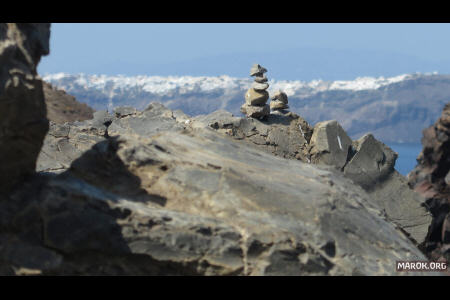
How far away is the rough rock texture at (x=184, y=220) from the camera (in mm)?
8031

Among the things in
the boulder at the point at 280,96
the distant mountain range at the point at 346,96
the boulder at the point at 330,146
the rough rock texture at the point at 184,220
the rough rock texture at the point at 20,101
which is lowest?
the rough rock texture at the point at 184,220

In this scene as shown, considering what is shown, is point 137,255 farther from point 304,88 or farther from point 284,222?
point 304,88

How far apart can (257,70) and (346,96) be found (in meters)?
98.4

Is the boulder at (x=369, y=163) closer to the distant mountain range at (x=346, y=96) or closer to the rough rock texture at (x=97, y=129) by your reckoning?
the rough rock texture at (x=97, y=129)

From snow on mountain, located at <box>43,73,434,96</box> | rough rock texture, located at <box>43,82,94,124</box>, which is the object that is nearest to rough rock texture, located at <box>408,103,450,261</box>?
rough rock texture, located at <box>43,82,94,124</box>

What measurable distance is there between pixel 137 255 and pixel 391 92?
367 feet

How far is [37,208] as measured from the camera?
26.3ft

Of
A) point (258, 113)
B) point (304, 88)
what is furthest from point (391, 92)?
point (258, 113)

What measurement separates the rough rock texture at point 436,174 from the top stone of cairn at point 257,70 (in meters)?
19.0

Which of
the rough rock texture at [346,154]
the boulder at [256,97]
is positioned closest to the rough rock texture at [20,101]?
the rough rock texture at [346,154]

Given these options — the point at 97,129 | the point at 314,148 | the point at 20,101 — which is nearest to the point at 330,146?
the point at 314,148

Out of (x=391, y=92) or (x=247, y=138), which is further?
(x=391, y=92)

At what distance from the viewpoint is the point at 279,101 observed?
693 inches

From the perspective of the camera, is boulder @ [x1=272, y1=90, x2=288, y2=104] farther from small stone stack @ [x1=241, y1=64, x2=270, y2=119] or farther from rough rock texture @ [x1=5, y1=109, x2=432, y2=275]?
rough rock texture @ [x1=5, y1=109, x2=432, y2=275]
